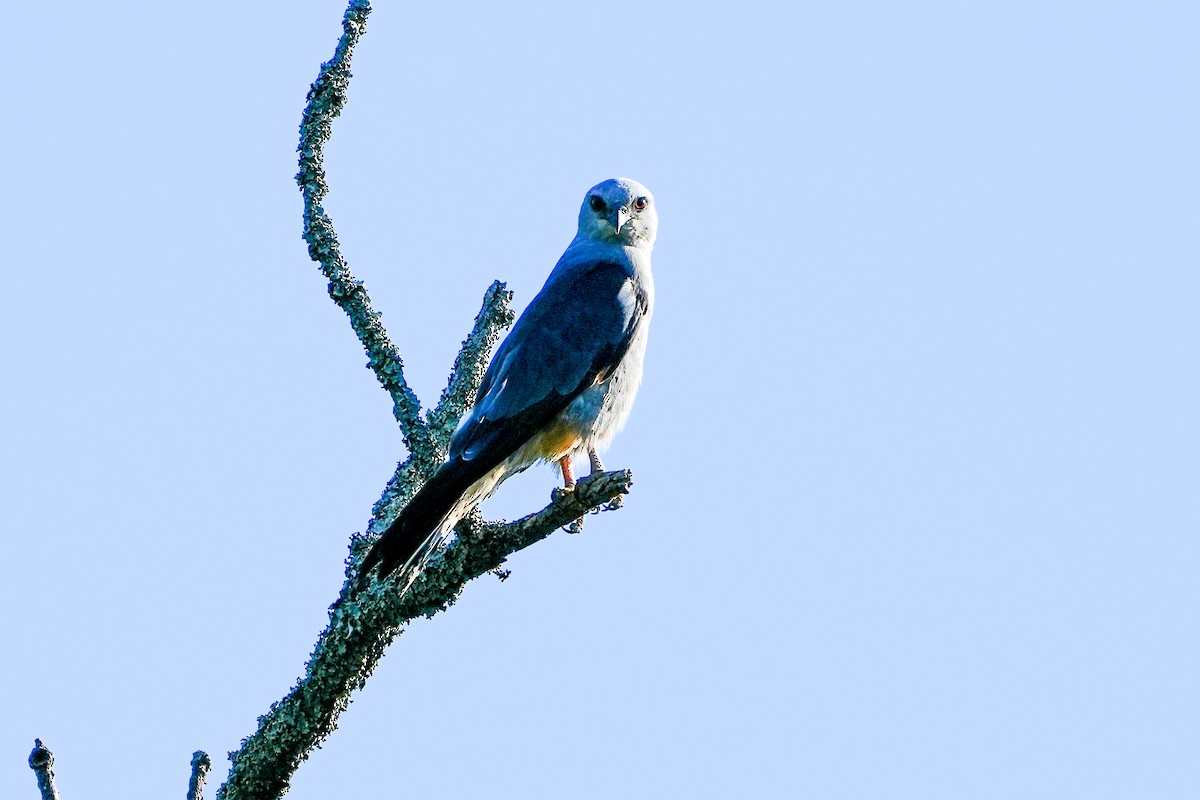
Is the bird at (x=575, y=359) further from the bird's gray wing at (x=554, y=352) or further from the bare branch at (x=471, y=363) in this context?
the bare branch at (x=471, y=363)

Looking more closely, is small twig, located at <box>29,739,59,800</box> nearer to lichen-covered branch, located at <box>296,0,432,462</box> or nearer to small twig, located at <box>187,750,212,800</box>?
small twig, located at <box>187,750,212,800</box>

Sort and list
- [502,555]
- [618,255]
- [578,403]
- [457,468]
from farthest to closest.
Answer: [618,255]
[578,403]
[457,468]
[502,555]

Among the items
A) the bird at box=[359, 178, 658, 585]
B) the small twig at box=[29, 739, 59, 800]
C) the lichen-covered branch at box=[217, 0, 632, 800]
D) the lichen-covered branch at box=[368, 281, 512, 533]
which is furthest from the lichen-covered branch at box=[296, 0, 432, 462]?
the small twig at box=[29, 739, 59, 800]

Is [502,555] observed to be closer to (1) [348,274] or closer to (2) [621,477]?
(2) [621,477]

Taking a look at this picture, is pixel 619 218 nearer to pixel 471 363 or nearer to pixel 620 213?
pixel 620 213

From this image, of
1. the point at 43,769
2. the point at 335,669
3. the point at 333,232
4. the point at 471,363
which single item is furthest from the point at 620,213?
the point at 43,769

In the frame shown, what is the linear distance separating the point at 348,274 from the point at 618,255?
7.81 ft

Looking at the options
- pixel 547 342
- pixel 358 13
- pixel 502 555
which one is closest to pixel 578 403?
pixel 547 342

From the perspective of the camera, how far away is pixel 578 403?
5926 millimetres

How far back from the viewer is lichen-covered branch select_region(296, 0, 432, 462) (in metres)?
4.46

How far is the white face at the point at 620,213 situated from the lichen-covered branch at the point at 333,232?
93.9 inches

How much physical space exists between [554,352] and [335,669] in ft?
7.48

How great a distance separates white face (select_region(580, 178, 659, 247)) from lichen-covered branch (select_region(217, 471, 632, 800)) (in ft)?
9.45

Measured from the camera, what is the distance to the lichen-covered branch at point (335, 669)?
3.98 m
